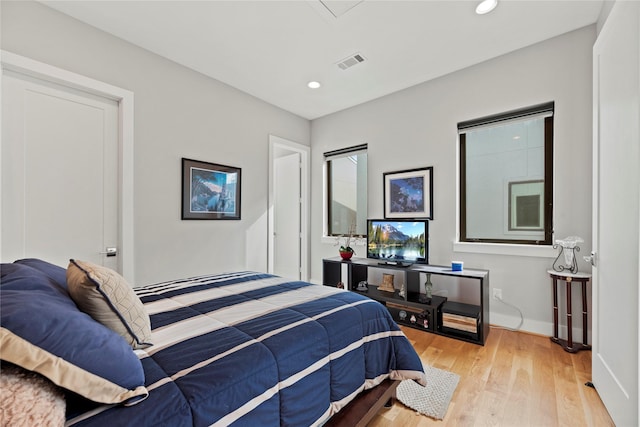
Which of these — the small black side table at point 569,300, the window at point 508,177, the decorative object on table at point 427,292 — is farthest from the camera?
the decorative object on table at point 427,292

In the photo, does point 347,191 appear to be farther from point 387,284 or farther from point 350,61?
point 350,61

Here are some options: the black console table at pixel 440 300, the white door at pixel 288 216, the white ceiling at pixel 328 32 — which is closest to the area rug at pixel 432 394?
the black console table at pixel 440 300

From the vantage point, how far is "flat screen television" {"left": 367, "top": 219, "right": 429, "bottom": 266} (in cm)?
312

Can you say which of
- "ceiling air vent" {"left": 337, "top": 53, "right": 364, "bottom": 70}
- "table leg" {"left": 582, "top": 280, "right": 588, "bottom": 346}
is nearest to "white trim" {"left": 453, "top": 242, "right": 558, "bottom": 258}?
"table leg" {"left": 582, "top": 280, "right": 588, "bottom": 346}

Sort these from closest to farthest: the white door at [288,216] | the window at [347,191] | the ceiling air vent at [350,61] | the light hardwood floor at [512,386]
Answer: the light hardwood floor at [512,386], the ceiling air vent at [350,61], the window at [347,191], the white door at [288,216]

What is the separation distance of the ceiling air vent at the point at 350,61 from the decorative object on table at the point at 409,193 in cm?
140

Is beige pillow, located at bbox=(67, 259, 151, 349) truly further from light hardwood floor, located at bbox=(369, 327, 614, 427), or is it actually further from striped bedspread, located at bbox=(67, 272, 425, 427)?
light hardwood floor, located at bbox=(369, 327, 614, 427)

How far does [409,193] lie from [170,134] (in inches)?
111

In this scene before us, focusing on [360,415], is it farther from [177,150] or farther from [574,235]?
[177,150]

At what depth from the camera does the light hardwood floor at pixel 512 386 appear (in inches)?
65.2

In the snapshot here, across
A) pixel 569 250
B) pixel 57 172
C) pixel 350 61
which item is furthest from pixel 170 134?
pixel 569 250

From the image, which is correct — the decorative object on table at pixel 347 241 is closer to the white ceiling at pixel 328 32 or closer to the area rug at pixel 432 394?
the area rug at pixel 432 394

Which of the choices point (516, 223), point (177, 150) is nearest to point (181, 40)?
point (177, 150)

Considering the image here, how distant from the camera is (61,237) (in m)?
2.34
